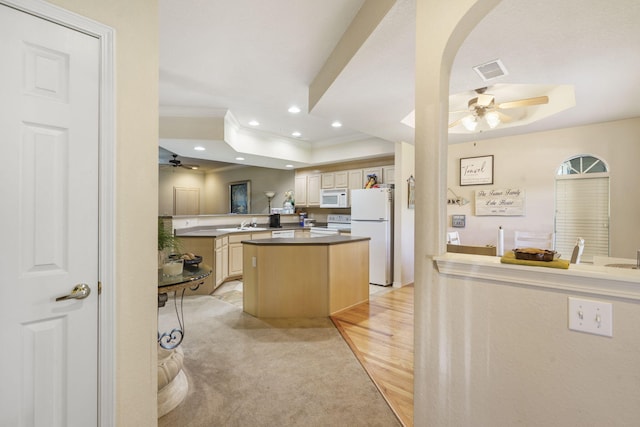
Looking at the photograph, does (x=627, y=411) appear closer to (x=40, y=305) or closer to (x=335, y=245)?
(x=40, y=305)

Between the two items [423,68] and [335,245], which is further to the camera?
[335,245]

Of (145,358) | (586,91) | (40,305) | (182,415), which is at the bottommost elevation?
(182,415)

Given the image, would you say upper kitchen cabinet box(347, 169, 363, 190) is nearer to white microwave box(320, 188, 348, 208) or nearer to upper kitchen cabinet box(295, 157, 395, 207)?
upper kitchen cabinet box(295, 157, 395, 207)

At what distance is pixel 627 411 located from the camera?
0.91 meters

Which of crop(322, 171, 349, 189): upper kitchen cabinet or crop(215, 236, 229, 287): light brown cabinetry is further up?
crop(322, 171, 349, 189): upper kitchen cabinet

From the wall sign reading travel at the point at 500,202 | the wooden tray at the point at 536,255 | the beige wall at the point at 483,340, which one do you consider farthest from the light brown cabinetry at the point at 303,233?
Result: the wooden tray at the point at 536,255

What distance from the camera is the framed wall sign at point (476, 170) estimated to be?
4.27 m

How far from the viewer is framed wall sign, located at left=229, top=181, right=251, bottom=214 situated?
26.0 feet

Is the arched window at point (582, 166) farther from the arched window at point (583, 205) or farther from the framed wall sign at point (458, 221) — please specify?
the framed wall sign at point (458, 221)

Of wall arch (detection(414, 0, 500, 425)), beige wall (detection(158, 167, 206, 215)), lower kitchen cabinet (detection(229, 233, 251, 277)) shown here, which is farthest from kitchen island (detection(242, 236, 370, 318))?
beige wall (detection(158, 167, 206, 215))

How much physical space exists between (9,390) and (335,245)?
108 inches

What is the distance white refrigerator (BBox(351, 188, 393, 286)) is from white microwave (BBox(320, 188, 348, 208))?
2.86 ft

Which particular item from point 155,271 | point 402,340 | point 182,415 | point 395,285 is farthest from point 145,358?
point 395,285

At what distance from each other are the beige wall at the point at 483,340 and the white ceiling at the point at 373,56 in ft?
2.04
